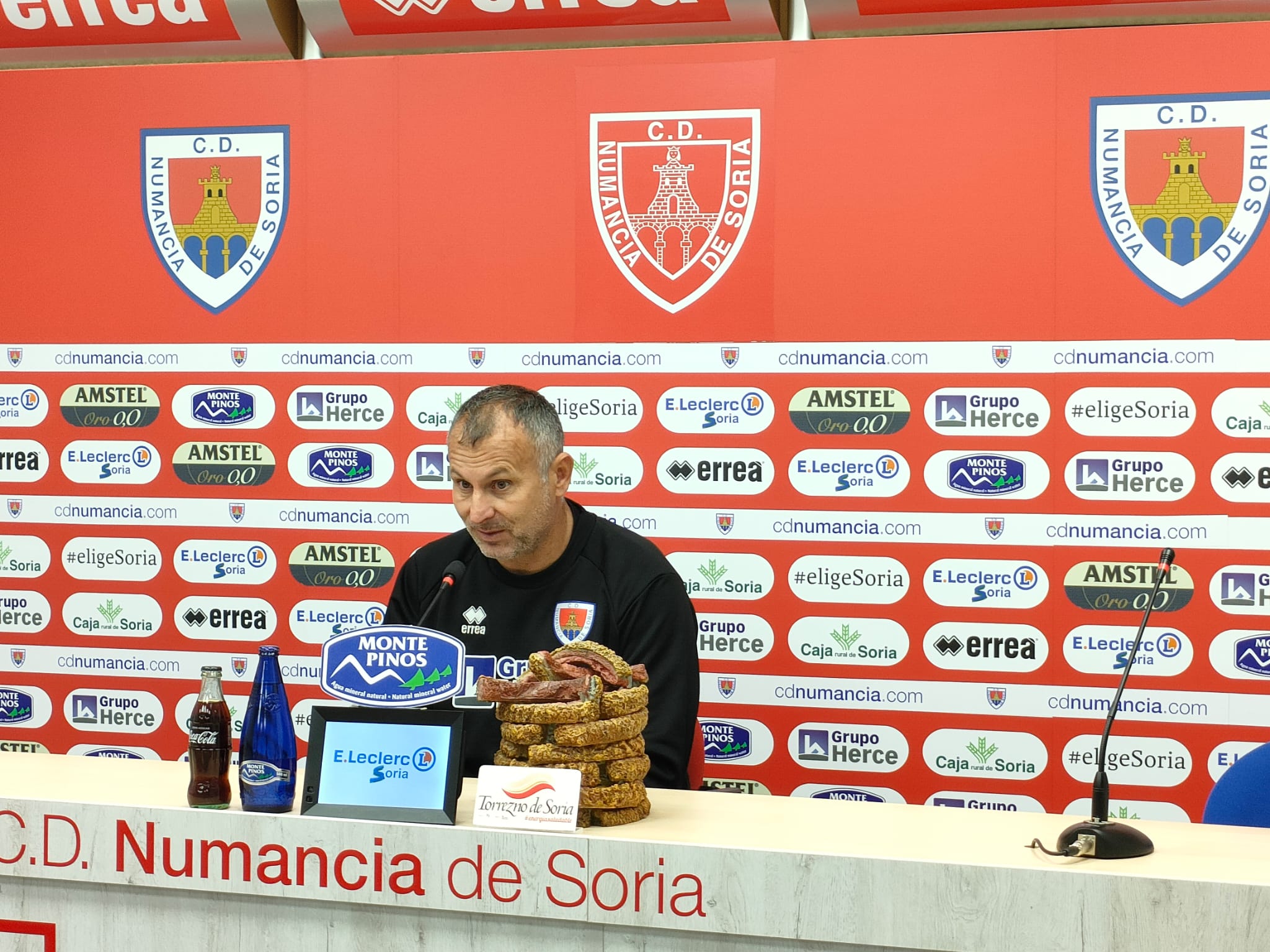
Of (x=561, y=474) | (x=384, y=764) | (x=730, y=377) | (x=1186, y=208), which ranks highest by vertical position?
(x=1186, y=208)

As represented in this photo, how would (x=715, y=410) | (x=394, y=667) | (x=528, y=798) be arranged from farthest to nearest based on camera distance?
(x=715, y=410) < (x=394, y=667) < (x=528, y=798)

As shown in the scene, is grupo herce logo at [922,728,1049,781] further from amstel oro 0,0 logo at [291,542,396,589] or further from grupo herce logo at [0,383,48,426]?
grupo herce logo at [0,383,48,426]

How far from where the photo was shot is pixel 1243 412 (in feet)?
9.46

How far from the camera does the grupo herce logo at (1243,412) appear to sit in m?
2.87

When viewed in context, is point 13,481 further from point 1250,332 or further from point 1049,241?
point 1250,332

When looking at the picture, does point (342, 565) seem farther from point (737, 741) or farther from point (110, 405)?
point (737, 741)

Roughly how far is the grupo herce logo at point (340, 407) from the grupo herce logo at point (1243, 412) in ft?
6.84

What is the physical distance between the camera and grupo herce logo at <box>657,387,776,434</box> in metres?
3.09

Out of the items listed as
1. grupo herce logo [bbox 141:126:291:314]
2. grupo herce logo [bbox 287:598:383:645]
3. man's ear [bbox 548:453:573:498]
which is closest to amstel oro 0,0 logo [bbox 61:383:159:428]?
grupo herce logo [bbox 141:126:291:314]

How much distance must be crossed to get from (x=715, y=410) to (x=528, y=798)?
5.24ft

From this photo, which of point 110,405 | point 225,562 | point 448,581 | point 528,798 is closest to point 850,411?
point 448,581

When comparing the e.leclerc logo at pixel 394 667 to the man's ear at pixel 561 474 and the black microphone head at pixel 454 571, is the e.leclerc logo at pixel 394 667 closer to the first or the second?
the black microphone head at pixel 454 571

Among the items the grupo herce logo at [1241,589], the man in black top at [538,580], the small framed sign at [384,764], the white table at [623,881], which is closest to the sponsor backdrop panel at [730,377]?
the grupo herce logo at [1241,589]

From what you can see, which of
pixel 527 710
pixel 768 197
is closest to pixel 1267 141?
pixel 768 197
